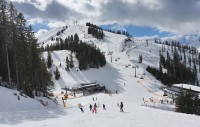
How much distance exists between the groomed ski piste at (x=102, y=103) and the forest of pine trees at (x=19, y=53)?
7.43 meters

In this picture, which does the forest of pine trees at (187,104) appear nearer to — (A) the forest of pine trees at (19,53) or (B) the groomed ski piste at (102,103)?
(B) the groomed ski piste at (102,103)

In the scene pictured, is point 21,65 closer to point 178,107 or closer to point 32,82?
point 32,82

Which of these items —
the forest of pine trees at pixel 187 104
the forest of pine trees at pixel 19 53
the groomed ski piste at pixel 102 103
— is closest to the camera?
the groomed ski piste at pixel 102 103

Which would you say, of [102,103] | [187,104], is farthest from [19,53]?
[187,104]

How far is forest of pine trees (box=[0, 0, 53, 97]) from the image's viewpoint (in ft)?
200

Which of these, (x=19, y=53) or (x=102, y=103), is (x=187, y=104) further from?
(x=19, y=53)

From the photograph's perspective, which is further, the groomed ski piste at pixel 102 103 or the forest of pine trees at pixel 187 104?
the forest of pine trees at pixel 187 104

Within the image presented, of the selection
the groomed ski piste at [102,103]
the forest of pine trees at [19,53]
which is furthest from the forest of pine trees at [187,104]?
the forest of pine trees at [19,53]

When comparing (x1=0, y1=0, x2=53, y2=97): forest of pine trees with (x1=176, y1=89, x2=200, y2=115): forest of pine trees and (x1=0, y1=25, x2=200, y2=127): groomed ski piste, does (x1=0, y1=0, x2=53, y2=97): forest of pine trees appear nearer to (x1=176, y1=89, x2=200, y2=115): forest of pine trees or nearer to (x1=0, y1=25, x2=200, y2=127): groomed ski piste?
(x1=0, y1=25, x2=200, y2=127): groomed ski piste

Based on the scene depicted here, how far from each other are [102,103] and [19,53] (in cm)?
2380

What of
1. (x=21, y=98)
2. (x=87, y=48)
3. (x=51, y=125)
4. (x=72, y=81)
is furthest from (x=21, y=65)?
(x=87, y=48)

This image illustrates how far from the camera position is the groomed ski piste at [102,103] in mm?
34688

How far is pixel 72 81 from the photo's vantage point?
146 m

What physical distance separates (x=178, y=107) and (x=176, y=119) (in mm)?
33535
